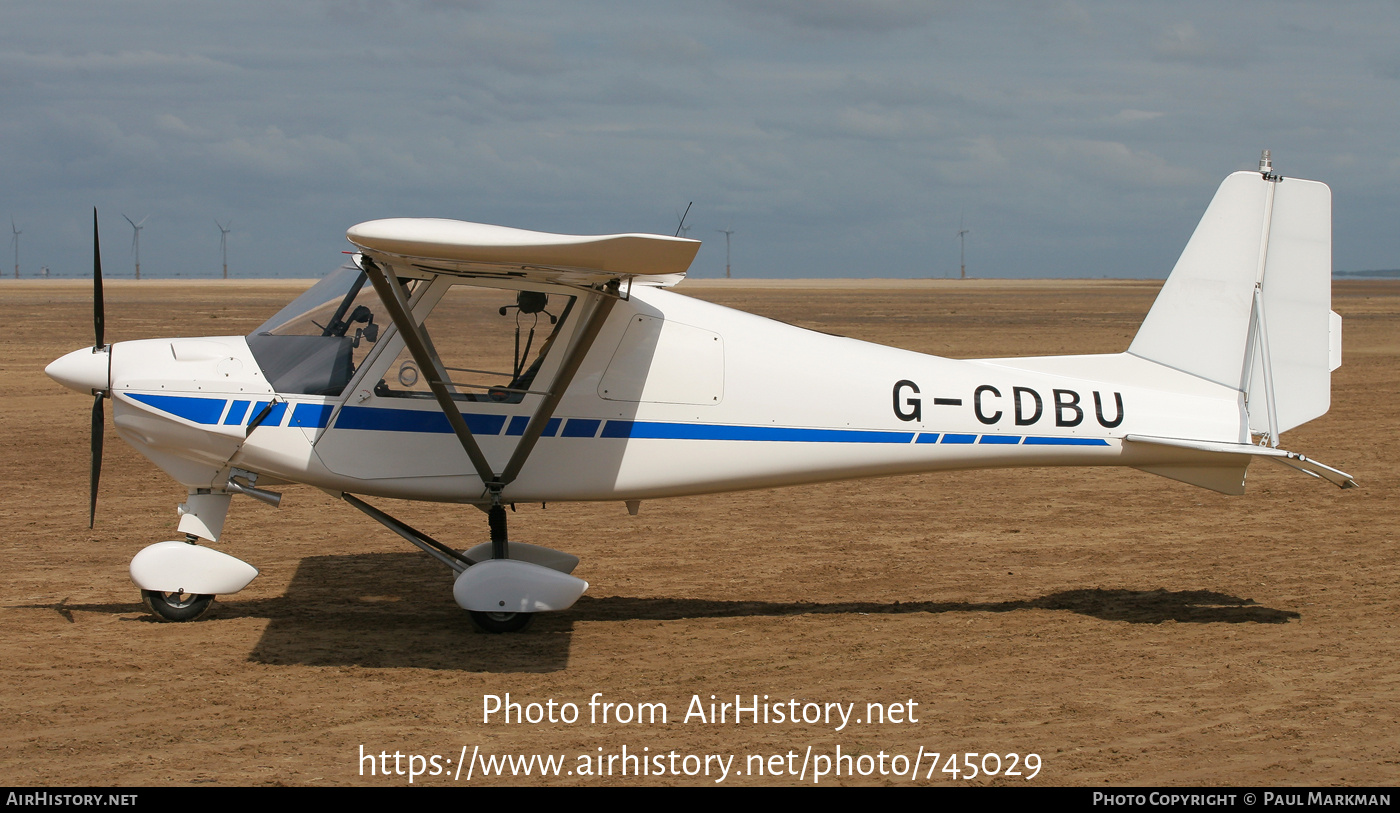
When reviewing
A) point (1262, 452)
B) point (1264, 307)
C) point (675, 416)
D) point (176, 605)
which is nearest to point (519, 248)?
point (675, 416)

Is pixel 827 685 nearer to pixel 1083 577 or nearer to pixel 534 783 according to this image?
pixel 534 783

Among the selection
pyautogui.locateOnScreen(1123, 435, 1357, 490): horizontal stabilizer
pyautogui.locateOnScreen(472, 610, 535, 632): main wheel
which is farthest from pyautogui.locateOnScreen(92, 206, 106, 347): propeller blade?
pyautogui.locateOnScreen(1123, 435, 1357, 490): horizontal stabilizer

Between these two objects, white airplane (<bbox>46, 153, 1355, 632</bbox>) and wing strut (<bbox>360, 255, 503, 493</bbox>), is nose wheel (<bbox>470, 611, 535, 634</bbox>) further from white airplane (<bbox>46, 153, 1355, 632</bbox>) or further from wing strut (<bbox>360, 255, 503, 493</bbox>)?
wing strut (<bbox>360, 255, 503, 493</bbox>)

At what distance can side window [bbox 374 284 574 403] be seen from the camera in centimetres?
693

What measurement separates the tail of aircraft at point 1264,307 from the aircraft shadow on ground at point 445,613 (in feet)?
3.57

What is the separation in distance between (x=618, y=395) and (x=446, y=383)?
107 centimetres

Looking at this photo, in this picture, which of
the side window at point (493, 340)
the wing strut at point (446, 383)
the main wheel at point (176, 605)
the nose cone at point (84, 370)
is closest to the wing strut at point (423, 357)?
the wing strut at point (446, 383)

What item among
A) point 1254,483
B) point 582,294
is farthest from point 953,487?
point 582,294

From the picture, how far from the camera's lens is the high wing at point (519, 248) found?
5785 millimetres

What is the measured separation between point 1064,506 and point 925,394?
16.0 feet

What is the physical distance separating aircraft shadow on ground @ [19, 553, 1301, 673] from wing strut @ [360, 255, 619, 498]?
3.33 feet

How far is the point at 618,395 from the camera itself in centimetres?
709

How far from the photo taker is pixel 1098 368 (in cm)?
771

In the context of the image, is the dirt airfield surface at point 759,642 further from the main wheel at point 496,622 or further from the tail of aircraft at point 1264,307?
the tail of aircraft at point 1264,307
